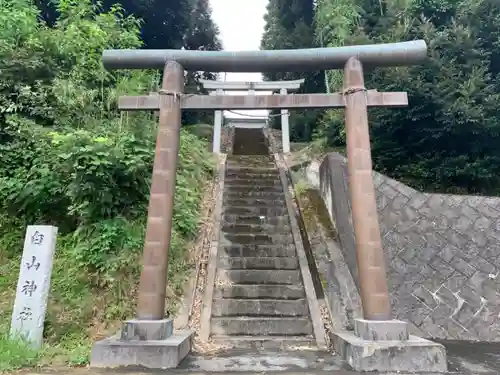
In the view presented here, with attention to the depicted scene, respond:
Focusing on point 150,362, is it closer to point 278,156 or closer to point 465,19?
point 278,156

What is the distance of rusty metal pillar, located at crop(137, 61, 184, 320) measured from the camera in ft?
16.8

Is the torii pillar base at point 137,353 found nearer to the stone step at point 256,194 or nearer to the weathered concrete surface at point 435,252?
the weathered concrete surface at point 435,252

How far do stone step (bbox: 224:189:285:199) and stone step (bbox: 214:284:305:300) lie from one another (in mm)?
3250

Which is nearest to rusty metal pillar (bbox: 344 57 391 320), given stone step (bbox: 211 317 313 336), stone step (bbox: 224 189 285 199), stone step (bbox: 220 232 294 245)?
stone step (bbox: 211 317 313 336)

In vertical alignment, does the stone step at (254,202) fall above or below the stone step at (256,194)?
below

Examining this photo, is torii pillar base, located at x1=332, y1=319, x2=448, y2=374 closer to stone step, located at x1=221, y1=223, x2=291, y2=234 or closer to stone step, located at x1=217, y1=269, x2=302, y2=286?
stone step, located at x1=217, y1=269, x2=302, y2=286

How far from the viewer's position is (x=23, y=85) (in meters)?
8.66

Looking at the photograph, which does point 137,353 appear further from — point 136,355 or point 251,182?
point 251,182

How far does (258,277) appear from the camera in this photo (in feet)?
23.5

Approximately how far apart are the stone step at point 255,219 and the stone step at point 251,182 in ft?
5.25

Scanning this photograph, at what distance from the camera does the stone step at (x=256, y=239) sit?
26.5ft

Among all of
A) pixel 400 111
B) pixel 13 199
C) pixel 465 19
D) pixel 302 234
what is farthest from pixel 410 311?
pixel 465 19

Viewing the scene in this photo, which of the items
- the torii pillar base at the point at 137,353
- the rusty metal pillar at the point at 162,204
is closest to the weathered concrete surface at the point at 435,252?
the rusty metal pillar at the point at 162,204

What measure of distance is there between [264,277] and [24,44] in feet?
23.9
